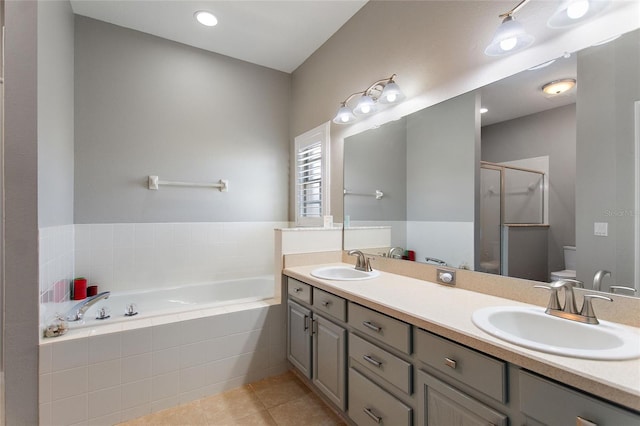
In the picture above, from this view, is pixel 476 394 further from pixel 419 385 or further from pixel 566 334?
pixel 566 334

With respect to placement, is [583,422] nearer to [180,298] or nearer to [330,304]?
[330,304]

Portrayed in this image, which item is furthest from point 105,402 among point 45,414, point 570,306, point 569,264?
point 569,264

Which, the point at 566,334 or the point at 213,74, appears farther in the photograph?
the point at 213,74

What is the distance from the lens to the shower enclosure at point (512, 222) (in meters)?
1.35

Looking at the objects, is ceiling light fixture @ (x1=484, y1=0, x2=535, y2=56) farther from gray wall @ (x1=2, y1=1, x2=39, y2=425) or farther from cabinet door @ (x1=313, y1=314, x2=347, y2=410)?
gray wall @ (x1=2, y1=1, x2=39, y2=425)

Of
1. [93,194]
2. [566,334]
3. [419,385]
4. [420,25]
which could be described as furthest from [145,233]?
[566,334]

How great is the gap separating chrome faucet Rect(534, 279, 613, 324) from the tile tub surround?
174cm

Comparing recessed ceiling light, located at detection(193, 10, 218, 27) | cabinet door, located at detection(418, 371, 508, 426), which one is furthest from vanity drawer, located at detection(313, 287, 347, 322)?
recessed ceiling light, located at detection(193, 10, 218, 27)

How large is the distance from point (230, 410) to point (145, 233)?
5.81 feet

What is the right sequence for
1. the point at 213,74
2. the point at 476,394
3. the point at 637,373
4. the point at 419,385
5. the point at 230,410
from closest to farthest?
the point at 637,373, the point at 476,394, the point at 419,385, the point at 230,410, the point at 213,74

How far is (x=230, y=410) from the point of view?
6.17 feet

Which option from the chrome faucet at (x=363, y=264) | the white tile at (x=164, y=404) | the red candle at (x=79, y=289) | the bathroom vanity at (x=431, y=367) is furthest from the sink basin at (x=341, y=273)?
the red candle at (x=79, y=289)

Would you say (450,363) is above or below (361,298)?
below

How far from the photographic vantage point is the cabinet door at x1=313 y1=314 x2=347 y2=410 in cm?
163
